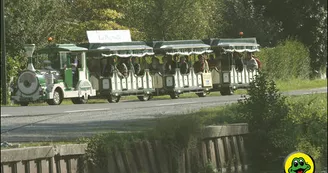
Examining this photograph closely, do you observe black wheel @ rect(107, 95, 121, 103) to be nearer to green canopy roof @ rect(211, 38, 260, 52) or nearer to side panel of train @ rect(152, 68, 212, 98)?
side panel of train @ rect(152, 68, 212, 98)

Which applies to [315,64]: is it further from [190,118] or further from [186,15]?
[190,118]

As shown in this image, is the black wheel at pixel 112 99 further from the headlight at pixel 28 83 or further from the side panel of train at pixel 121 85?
the headlight at pixel 28 83

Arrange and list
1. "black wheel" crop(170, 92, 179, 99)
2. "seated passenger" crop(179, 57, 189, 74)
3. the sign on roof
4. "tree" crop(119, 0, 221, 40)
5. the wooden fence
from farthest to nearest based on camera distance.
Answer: "tree" crop(119, 0, 221, 40) < "seated passenger" crop(179, 57, 189, 74) < "black wheel" crop(170, 92, 179, 99) < the sign on roof < the wooden fence

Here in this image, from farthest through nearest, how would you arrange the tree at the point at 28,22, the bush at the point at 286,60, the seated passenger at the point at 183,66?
the bush at the point at 286,60, the seated passenger at the point at 183,66, the tree at the point at 28,22

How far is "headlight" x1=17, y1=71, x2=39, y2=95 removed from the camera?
32531 mm

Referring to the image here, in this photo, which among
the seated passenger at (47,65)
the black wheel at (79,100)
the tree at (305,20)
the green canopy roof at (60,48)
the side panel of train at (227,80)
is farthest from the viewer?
the tree at (305,20)

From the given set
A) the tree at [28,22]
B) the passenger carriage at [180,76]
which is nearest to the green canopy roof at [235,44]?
the passenger carriage at [180,76]

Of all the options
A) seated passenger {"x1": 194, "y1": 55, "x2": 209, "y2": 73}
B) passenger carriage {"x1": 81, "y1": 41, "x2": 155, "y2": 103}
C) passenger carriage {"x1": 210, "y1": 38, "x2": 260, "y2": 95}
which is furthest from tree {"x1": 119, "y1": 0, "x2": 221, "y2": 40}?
passenger carriage {"x1": 81, "y1": 41, "x2": 155, "y2": 103}

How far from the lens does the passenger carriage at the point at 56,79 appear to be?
32594mm

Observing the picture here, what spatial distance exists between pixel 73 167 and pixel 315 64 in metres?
50.0

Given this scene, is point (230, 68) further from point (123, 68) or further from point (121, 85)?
point (121, 85)

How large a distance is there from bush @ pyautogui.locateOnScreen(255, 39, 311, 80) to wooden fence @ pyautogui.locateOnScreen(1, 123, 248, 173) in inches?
1175

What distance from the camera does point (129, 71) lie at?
37.7 metres

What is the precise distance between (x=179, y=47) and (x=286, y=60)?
60.8 feet
